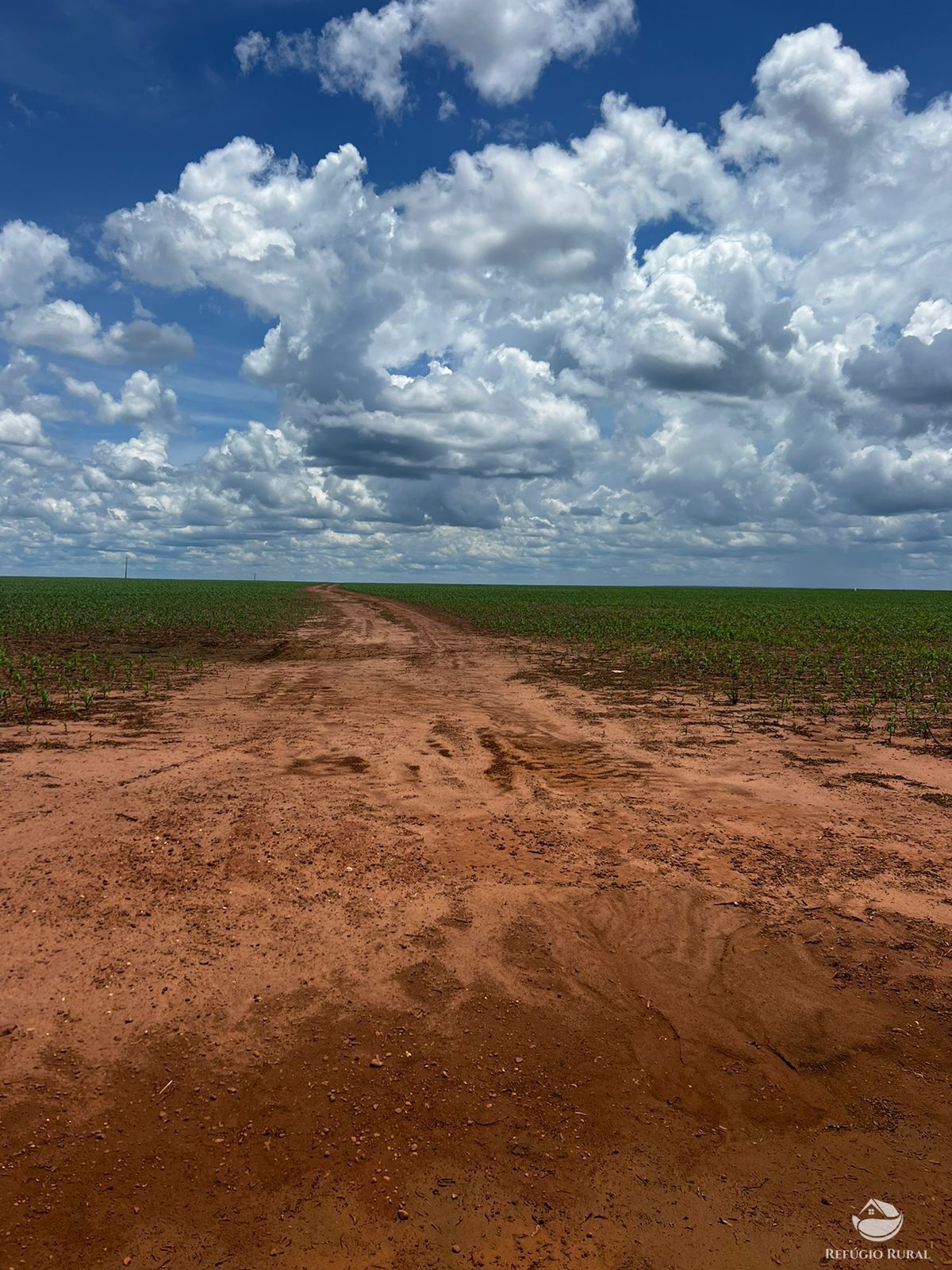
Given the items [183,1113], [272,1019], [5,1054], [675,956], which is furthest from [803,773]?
[5,1054]

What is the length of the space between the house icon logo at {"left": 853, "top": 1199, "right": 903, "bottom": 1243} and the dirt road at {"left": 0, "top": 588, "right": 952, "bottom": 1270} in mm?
41

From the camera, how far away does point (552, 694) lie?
51.5ft

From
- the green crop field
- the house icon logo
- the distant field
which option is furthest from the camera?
the green crop field

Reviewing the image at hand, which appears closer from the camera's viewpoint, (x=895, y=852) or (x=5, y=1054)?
(x=5, y=1054)

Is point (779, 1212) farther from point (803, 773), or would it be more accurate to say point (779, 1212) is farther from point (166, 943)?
point (803, 773)

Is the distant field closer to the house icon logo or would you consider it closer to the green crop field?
the house icon logo

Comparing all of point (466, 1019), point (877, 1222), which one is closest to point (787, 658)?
point (466, 1019)

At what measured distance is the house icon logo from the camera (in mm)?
3135

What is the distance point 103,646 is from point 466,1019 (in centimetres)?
2438

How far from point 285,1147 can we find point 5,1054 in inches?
76.4

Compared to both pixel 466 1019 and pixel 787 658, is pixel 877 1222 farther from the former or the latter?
pixel 787 658

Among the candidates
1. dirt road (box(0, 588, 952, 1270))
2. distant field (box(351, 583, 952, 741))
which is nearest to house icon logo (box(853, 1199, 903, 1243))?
dirt road (box(0, 588, 952, 1270))

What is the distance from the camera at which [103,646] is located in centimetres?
2480

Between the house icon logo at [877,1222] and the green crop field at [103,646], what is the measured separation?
13103 millimetres
